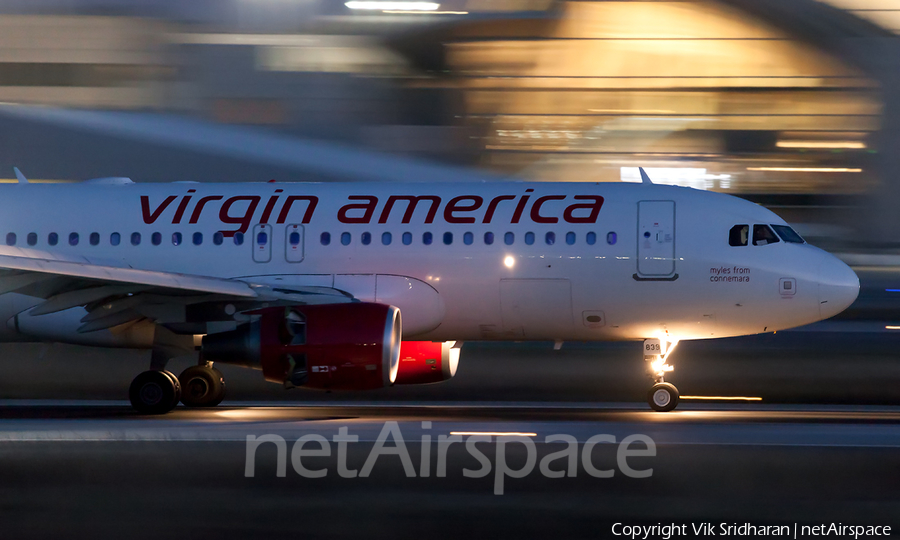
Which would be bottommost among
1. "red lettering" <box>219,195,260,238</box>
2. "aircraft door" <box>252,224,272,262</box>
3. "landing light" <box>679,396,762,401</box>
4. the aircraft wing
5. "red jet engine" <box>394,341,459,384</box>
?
"landing light" <box>679,396,762,401</box>

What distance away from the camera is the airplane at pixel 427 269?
1448cm

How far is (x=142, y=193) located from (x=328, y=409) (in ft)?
15.3

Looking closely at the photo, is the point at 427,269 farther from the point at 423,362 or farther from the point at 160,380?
the point at 160,380

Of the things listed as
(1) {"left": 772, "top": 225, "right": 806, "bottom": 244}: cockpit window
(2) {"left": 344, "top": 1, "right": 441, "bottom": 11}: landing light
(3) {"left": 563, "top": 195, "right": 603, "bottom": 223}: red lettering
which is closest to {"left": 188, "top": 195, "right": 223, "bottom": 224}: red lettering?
(3) {"left": 563, "top": 195, "right": 603, "bottom": 223}: red lettering

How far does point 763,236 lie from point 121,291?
9.25m

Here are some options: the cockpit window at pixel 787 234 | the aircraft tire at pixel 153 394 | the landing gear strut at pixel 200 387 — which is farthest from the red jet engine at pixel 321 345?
the cockpit window at pixel 787 234

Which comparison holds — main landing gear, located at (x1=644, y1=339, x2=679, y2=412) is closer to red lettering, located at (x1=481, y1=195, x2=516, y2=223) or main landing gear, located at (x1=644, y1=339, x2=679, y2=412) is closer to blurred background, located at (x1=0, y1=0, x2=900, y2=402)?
red lettering, located at (x1=481, y1=195, x2=516, y2=223)

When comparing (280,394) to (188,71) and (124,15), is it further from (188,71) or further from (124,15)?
(124,15)

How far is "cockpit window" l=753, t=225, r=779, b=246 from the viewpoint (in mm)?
14789

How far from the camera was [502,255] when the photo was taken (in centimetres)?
1507

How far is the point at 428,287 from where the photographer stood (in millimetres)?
15148

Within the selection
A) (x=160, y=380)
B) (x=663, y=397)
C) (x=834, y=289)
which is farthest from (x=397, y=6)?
(x=834, y=289)

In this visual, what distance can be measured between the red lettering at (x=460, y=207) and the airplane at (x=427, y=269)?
0.08ft

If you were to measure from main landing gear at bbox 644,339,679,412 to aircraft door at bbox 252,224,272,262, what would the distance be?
5973mm
